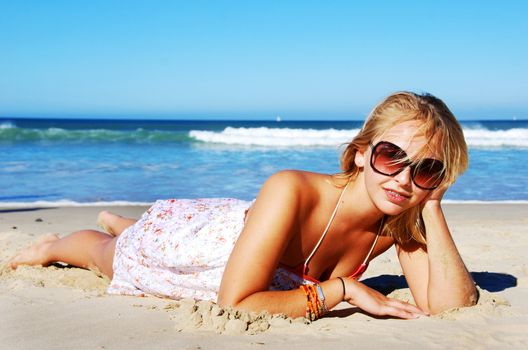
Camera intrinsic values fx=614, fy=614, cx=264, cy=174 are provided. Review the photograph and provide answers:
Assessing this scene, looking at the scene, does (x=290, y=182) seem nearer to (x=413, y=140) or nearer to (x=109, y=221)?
(x=413, y=140)

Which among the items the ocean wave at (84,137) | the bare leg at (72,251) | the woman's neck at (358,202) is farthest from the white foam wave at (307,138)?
the woman's neck at (358,202)

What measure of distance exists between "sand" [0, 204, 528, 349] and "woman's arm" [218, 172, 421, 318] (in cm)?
9

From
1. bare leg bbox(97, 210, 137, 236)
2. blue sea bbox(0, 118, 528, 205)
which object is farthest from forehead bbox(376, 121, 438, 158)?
blue sea bbox(0, 118, 528, 205)

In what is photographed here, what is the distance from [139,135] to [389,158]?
31985mm

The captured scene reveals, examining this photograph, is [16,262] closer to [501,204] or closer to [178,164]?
[501,204]

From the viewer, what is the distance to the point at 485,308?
140 inches

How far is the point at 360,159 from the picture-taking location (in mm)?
3350

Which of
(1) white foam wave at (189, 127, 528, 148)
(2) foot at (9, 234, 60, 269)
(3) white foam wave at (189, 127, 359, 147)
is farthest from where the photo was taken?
(3) white foam wave at (189, 127, 359, 147)

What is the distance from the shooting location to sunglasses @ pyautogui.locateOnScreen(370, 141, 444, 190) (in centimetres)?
311

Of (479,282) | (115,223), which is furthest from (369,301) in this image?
(115,223)

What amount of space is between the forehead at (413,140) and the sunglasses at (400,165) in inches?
1.3

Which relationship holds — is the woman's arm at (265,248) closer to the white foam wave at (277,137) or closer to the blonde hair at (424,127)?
the blonde hair at (424,127)

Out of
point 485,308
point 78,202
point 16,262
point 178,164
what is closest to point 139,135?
point 178,164

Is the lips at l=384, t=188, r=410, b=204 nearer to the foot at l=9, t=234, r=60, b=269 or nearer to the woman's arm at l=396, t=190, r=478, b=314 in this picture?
the woman's arm at l=396, t=190, r=478, b=314
